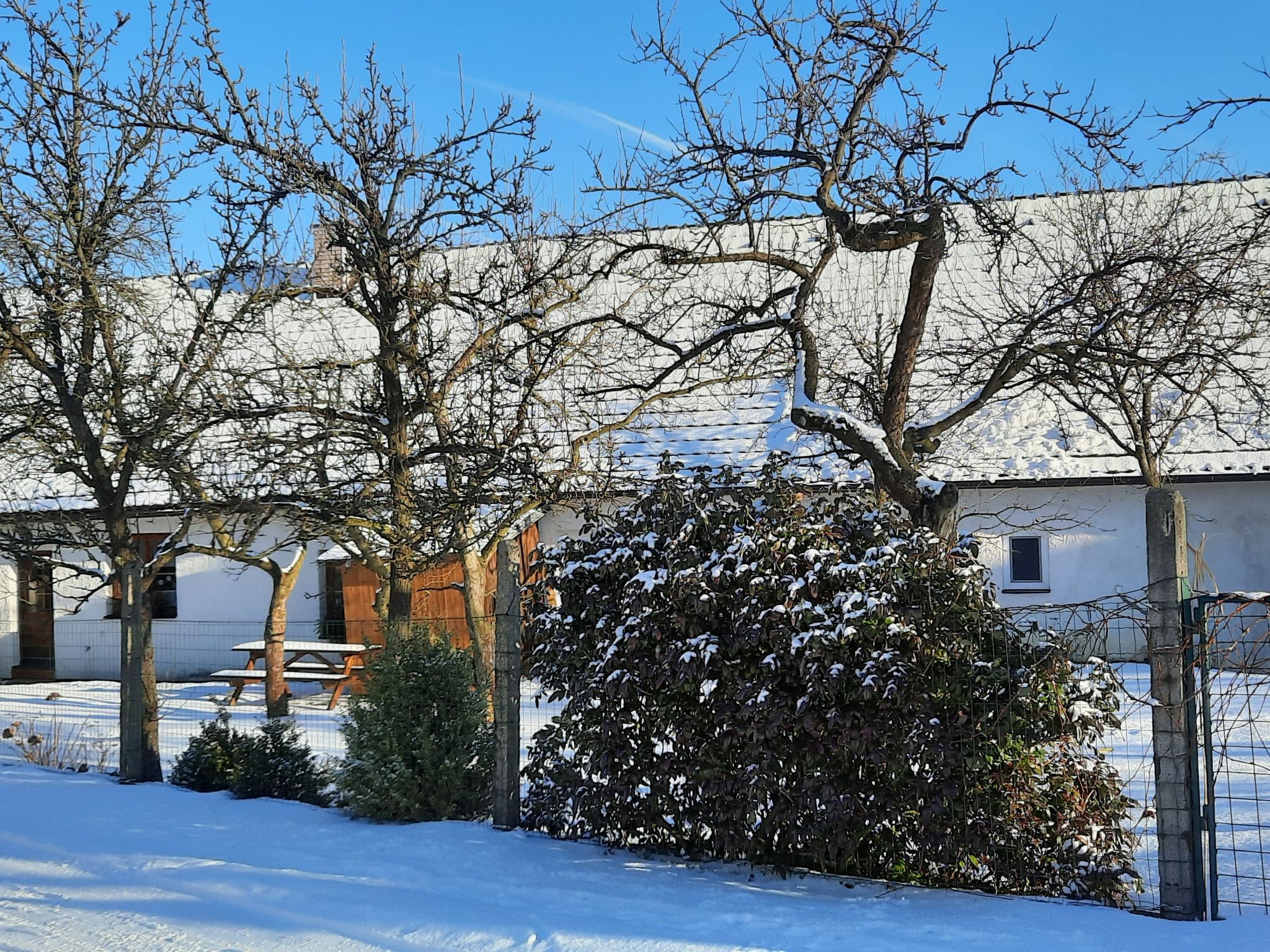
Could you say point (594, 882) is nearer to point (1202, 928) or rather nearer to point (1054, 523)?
point (1202, 928)

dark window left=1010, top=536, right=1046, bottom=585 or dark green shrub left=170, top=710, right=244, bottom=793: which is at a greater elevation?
dark window left=1010, top=536, right=1046, bottom=585


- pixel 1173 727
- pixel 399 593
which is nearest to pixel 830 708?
pixel 1173 727

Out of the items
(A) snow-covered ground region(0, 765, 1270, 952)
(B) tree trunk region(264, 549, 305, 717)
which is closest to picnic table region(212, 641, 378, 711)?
(B) tree trunk region(264, 549, 305, 717)

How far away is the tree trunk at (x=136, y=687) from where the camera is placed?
1011 centimetres

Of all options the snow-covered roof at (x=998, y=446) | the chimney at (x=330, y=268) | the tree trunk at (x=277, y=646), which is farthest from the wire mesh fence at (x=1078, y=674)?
the chimney at (x=330, y=268)

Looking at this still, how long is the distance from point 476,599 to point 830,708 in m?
6.23

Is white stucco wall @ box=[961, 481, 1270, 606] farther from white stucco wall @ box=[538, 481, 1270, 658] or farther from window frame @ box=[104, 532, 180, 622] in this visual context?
window frame @ box=[104, 532, 180, 622]

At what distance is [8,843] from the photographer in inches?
299

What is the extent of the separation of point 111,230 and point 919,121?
22.3 feet

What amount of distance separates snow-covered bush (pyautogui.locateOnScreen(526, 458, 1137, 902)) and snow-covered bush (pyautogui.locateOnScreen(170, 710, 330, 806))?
3.09 m

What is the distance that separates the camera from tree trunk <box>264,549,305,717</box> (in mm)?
13422

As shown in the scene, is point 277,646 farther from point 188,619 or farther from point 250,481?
point 188,619

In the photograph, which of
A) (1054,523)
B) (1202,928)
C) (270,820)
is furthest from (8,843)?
(1054,523)

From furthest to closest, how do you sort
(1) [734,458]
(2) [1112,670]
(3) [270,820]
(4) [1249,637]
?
(1) [734,458] → (4) [1249,637] → (3) [270,820] → (2) [1112,670]
